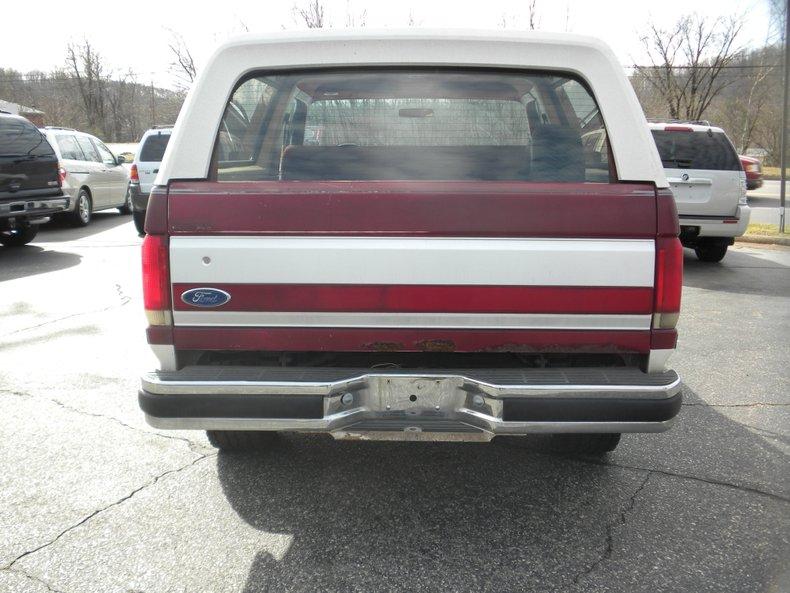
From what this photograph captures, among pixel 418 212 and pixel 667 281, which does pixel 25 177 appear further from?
pixel 667 281

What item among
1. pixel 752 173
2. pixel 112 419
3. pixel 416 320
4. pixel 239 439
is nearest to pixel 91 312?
pixel 112 419

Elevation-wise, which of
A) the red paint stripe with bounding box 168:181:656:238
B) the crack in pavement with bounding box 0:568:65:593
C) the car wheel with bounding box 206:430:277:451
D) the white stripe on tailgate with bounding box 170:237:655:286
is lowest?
the crack in pavement with bounding box 0:568:65:593

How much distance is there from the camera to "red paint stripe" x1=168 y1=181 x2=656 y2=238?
2.42 m

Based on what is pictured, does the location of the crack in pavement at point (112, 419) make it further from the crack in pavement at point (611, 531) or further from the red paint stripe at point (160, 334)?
the crack in pavement at point (611, 531)

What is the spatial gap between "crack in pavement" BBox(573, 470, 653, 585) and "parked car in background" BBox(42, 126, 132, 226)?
1156cm

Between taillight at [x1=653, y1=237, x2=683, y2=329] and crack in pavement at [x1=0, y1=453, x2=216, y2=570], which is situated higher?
taillight at [x1=653, y1=237, x2=683, y2=329]

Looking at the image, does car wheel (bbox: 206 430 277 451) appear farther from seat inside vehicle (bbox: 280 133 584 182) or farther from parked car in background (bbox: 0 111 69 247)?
parked car in background (bbox: 0 111 69 247)

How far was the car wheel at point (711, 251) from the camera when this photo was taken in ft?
30.5

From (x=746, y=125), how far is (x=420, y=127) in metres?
34.8

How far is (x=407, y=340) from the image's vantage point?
2531 mm

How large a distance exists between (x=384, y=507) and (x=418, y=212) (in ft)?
4.44

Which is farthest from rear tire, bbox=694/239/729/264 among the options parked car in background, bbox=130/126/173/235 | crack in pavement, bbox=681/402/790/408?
parked car in background, bbox=130/126/173/235

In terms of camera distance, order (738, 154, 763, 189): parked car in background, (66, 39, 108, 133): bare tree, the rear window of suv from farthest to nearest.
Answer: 1. (66, 39, 108, 133): bare tree
2. (738, 154, 763, 189): parked car in background
3. the rear window of suv

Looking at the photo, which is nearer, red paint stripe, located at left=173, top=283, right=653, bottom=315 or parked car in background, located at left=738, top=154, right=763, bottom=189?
red paint stripe, located at left=173, top=283, right=653, bottom=315
